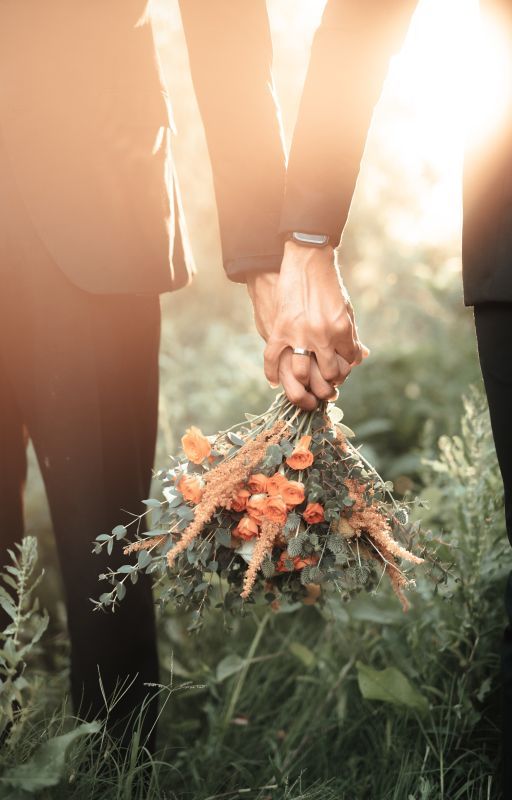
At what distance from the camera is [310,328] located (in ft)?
5.56

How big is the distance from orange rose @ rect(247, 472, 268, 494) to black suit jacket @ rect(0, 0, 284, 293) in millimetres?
507

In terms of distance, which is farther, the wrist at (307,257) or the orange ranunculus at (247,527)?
the wrist at (307,257)

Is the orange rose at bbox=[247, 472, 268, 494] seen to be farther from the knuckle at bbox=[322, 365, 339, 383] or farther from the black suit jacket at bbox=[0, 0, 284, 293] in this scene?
the black suit jacket at bbox=[0, 0, 284, 293]

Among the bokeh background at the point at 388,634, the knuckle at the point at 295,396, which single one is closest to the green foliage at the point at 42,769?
the bokeh background at the point at 388,634

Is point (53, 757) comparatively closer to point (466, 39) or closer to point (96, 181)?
point (96, 181)

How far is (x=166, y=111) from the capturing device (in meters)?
1.93

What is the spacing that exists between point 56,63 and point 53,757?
4.32 ft

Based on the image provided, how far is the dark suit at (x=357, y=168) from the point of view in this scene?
151 cm

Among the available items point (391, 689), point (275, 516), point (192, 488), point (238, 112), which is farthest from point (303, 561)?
point (238, 112)

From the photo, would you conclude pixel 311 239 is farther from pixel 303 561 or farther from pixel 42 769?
pixel 42 769

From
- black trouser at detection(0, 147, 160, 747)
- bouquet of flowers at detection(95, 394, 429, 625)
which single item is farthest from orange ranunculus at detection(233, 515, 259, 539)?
black trouser at detection(0, 147, 160, 747)

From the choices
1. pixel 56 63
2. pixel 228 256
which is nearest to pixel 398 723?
pixel 228 256

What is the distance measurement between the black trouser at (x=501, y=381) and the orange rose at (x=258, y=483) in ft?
1.42

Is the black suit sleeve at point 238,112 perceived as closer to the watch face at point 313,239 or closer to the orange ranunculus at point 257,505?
A: the watch face at point 313,239
